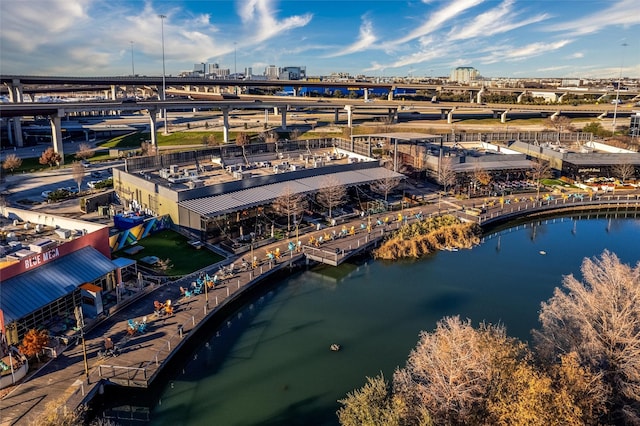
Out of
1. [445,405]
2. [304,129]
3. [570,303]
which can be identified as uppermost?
[304,129]

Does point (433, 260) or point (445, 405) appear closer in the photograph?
point (445, 405)

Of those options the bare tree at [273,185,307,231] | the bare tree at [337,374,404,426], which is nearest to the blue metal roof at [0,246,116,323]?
the bare tree at [273,185,307,231]

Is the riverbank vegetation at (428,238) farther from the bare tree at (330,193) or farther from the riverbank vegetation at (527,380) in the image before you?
the riverbank vegetation at (527,380)

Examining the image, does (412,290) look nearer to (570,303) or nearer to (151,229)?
(570,303)

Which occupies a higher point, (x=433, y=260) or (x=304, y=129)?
(x=304, y=129)

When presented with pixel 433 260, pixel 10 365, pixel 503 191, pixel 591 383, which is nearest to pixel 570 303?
pixel 591 383

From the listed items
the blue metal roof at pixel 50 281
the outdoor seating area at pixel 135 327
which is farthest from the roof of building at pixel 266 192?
the outdoor seating area at pixel 135 327
